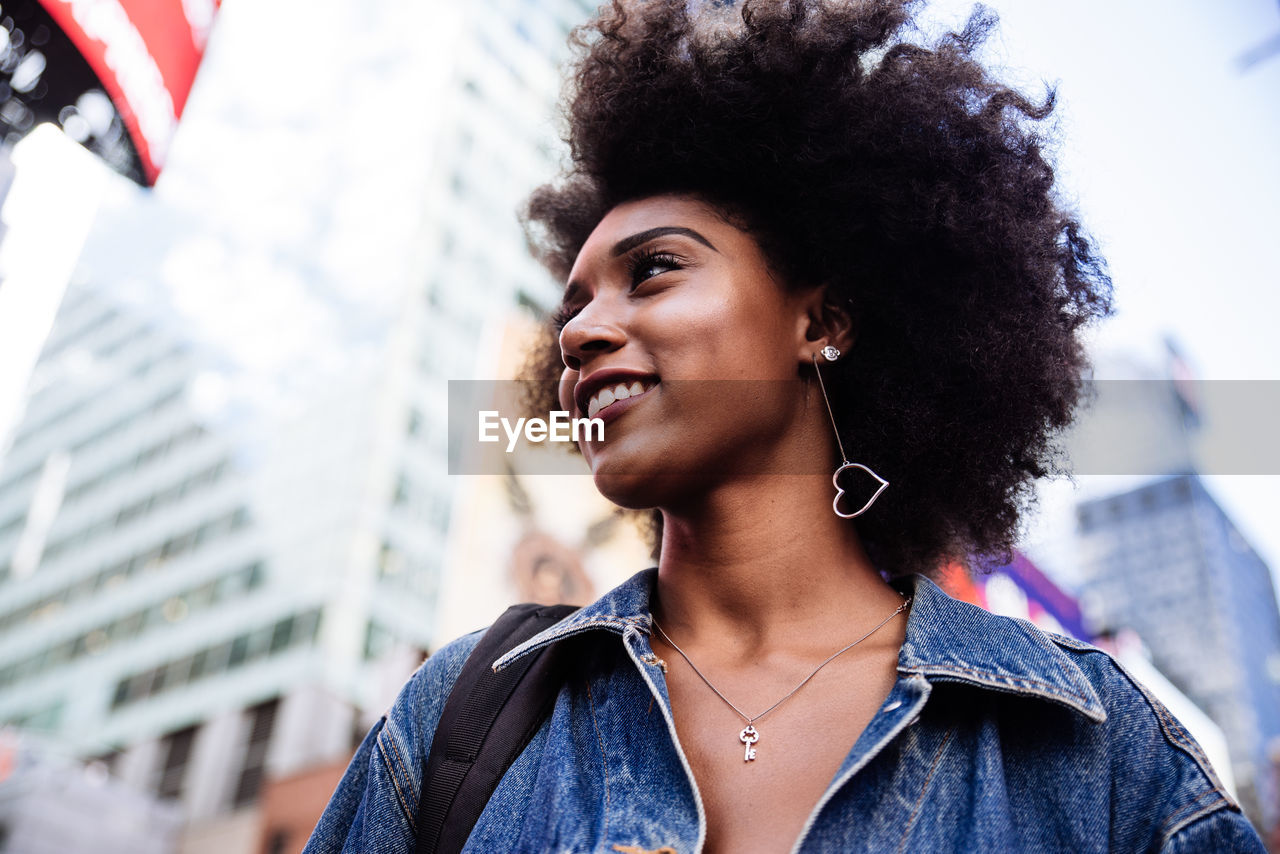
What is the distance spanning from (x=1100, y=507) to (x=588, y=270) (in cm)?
10981

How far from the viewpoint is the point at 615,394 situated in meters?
2.41

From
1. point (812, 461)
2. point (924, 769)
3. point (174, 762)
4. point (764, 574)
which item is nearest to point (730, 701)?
point (764, 574)

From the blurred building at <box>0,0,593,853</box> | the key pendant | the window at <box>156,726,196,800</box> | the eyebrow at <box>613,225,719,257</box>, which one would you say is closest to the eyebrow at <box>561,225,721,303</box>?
the eyebrow at <box>613,225,719,257</box>

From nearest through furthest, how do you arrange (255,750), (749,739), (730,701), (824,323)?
(749,739) → (730,701) → (824,323) → (255,750)

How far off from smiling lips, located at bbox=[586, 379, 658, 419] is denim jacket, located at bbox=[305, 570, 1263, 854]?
1.67 ft

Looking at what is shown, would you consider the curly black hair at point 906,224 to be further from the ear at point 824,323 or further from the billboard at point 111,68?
the billboard at point 111,68

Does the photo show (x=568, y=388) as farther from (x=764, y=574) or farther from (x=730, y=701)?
(x=730, y=701)

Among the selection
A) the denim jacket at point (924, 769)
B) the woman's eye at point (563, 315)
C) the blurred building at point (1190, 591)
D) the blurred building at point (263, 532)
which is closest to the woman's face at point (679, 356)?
the woman's eye at point (563, 315)

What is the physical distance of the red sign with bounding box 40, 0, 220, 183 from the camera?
4.70 m

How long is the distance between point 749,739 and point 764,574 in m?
0.44

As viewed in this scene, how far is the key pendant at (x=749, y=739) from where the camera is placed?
2.08 metres

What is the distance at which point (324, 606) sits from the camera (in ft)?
130

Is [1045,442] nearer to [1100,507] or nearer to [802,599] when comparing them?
[802,599]

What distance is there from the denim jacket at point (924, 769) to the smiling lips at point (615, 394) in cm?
51
